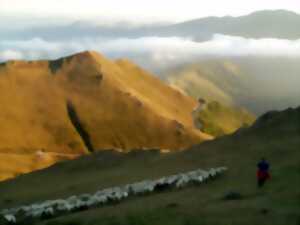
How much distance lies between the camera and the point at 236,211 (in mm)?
30828

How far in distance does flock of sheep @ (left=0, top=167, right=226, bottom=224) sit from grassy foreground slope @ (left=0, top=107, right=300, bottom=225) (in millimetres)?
1422

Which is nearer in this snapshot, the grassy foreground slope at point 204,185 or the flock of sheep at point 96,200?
the grassy foreground slope at point 204,185

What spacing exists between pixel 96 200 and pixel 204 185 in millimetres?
7071

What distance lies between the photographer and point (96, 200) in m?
41.1

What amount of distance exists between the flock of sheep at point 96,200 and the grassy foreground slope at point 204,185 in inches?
56.0

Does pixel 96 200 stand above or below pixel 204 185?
above

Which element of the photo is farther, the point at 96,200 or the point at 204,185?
the point at 204,185

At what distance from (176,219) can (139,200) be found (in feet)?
33.1

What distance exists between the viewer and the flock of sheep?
126 ft

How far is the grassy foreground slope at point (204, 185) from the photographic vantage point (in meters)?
30.5

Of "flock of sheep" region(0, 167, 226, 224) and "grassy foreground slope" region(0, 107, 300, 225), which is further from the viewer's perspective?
"flock of sheep" region(0, 167, 226, 224)

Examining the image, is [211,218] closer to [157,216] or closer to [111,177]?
[157,216]

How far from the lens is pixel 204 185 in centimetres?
4269

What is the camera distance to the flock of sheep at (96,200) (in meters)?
38.3
